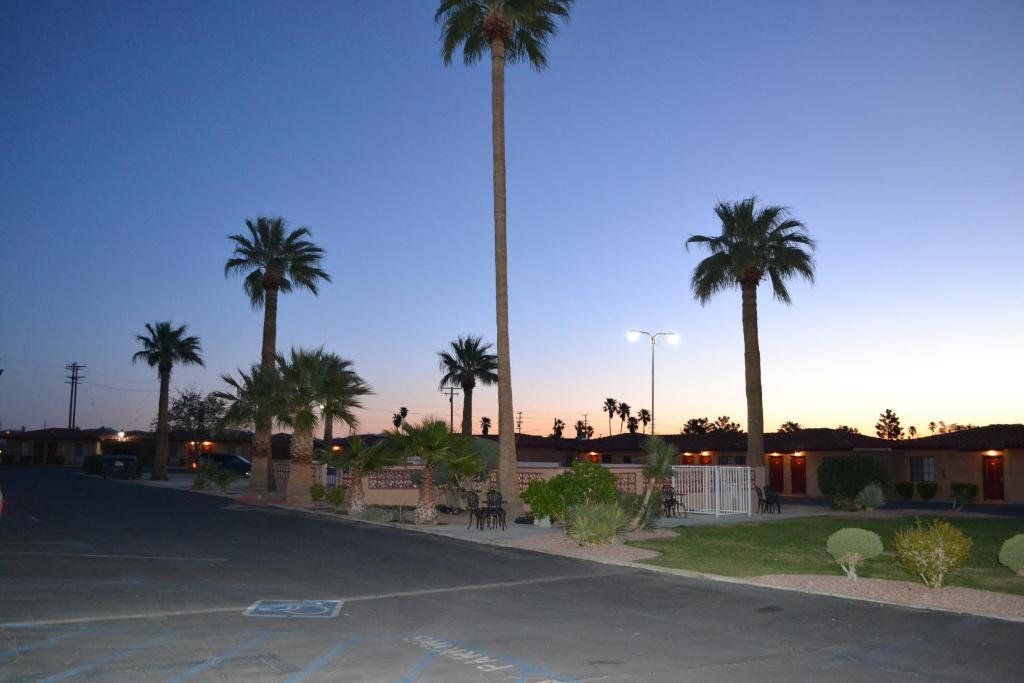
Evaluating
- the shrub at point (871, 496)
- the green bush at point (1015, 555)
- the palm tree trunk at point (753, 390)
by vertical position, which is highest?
the palm tree trunk at point (753, 390)

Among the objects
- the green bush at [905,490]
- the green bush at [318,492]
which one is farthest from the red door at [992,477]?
the green bush at [318,492]

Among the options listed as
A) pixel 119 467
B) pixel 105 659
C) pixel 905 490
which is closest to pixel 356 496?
pixel 105 659

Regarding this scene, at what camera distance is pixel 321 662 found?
8.37 metres

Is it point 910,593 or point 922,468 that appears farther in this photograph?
point 922,468

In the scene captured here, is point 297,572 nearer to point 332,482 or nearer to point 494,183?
point 494,183

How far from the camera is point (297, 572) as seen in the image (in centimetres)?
1463

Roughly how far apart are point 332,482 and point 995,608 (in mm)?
30423

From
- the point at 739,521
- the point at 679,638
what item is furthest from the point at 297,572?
the point at 739,521

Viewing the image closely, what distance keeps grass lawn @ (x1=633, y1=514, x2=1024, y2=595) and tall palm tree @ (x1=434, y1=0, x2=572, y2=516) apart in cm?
611

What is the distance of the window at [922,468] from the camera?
41469 mm

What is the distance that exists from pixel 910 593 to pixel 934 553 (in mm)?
708

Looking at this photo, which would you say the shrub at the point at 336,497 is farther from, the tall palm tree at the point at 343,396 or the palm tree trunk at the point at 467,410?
the palm tree trunk at the point at 467,410

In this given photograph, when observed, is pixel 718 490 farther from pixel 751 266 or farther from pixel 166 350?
pixel 166 350

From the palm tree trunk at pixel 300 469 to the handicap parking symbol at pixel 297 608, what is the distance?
67.9ft
